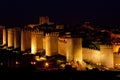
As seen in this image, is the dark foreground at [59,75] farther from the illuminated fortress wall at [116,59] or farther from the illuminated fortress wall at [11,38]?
the illuminated fortress wall at [11,38]

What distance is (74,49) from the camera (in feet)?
50.3

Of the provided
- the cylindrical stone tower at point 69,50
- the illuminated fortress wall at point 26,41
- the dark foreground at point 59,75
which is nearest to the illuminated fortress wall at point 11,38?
the illuminated fortress wall at point 26,41

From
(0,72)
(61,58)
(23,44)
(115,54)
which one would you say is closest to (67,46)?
(61,58)

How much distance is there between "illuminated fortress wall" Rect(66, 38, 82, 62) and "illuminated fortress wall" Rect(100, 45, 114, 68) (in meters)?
1.18

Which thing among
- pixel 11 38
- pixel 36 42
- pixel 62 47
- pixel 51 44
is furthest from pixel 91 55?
pixel 11 38

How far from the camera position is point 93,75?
6.19 metres

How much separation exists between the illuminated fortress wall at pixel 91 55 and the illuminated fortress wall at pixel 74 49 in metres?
0.29

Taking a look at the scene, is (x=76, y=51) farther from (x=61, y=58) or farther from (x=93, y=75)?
(x=93, y=75)

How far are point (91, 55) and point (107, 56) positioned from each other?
122 centimetres

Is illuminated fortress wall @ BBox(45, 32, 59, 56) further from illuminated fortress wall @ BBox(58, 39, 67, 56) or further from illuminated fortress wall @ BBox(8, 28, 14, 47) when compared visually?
illuminated fortress wall @ BBox(8, 28, 14, 47)

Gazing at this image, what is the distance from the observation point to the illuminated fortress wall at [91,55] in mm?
14484

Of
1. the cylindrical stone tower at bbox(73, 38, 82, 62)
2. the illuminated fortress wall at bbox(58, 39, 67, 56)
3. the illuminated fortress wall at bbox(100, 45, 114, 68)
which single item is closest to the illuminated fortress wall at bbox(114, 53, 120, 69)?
the illuminated fortress wall at bbox(100, 45, 114, 68)

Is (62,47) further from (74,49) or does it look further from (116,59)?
(116,59)

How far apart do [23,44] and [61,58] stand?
4546 mm
